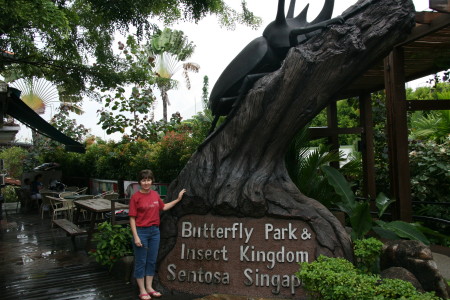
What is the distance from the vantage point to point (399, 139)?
5281 mm

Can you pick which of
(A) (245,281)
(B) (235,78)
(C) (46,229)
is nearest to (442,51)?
(B) (235,78)

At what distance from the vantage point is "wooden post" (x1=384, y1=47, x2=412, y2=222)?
523cm

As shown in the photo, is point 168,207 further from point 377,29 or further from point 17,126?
point 17,126

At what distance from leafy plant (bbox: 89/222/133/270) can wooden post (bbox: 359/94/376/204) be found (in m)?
4.26

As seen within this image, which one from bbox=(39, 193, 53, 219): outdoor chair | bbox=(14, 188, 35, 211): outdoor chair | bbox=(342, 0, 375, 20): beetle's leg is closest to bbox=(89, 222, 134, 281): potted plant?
bbox=(342, 0, 375, 20): beetle's leg

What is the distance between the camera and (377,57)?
414cm

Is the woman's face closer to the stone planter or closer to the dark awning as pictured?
the stone planter

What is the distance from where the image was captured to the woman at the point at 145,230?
13.4 feet

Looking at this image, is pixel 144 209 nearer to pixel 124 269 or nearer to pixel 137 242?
pixel 137 242

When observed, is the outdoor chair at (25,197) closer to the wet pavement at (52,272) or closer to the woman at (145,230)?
the wet pavement at (52,272)

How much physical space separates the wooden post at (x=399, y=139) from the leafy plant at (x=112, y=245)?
3.54 meters

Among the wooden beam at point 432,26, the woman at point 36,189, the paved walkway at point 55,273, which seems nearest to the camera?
the paved walkway at point 55,273

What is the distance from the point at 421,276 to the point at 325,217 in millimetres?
1007

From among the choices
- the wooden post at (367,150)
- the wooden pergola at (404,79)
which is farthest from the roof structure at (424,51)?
the wooden post at (367,150)
